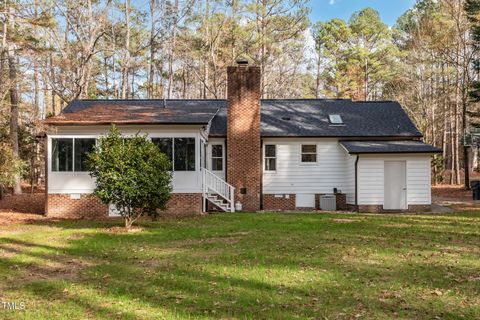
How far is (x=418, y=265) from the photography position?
25.5 feet

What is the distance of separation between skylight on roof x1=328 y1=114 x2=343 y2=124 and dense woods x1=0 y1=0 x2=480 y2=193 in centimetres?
726

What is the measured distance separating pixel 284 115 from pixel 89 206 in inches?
385

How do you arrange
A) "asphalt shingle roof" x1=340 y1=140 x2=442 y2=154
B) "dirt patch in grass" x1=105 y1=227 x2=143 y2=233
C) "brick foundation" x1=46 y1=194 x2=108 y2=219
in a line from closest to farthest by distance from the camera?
"dirt patch in grass" x1=105 y1=227 x2=143 y2=233
"brick foundation" x1=46 y1=194 x2=108 y2=219
"asphalt shingle roof" x1=340 y1=140 x2=442 y2=154

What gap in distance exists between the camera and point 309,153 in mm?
19938

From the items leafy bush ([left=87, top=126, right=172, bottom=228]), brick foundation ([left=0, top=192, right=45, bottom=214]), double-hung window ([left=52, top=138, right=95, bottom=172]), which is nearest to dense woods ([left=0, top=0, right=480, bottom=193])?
brick foundation ([left=0, top=192, right=45, bottom=214])

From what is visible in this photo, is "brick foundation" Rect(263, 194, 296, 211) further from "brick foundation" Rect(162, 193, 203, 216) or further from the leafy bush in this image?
the leafy bush

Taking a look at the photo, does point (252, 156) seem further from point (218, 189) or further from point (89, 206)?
point (89, 206)

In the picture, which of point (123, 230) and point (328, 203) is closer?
point (123, 230)

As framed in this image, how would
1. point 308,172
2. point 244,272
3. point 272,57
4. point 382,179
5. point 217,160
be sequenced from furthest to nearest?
point 272,57 → point 217,160 → point 308,172 → point 382,179 → point 244,272

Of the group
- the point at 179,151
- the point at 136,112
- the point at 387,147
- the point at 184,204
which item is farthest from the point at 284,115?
the point at 184,204

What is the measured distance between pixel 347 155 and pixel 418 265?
11.9 m

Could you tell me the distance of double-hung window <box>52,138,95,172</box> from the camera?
16828 millimetres

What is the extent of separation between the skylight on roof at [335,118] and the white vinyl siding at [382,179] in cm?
313

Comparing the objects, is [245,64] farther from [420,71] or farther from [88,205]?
[420,71]
